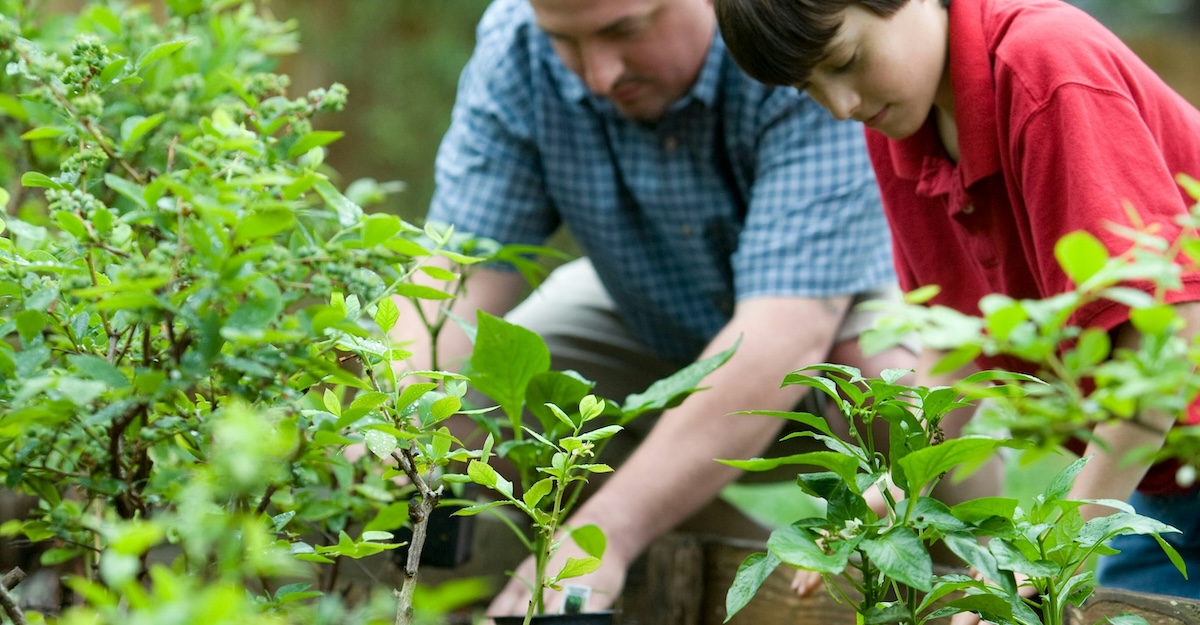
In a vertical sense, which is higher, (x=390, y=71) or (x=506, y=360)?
(x=506, y=360)

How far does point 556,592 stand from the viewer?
4.33ft

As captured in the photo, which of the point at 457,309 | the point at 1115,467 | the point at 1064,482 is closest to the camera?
the point at 1064,482

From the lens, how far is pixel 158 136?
1384mm

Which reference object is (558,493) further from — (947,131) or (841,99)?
(947,131)

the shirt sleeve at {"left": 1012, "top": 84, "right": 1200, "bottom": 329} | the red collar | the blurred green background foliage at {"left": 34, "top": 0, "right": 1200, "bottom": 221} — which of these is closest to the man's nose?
the red collar

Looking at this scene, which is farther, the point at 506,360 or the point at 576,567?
the point at 506,360

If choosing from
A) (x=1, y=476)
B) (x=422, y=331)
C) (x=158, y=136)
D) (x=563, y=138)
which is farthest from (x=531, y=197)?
(x=1, y=476)

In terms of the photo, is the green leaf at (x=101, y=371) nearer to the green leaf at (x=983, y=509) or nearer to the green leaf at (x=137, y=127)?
the green leaf at (x=137, y=127)

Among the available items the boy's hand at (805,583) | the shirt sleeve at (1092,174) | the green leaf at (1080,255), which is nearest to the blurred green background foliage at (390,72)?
the boy's hand at (805,583)

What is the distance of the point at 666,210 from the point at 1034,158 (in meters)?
0.97

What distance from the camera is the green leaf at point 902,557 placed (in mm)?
689

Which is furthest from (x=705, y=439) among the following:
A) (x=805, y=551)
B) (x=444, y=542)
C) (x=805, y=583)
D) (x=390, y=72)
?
(x=390, y=72)

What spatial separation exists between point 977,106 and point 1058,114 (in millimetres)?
109

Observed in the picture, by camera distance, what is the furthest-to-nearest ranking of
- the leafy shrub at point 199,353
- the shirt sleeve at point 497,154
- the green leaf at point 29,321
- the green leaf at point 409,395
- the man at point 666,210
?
1. the shirt sleeve at point 497,154
2. the man at point 666,210
3. the green leaf at point 409,395
4. the green leaf at point 29,321
5. the leafy shrub at point 199,353
